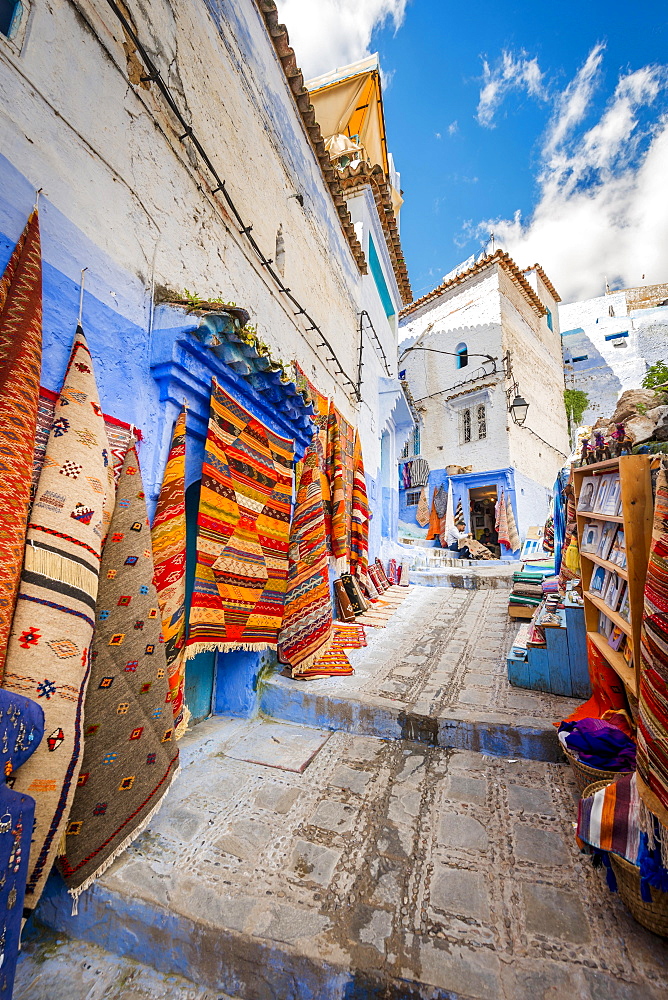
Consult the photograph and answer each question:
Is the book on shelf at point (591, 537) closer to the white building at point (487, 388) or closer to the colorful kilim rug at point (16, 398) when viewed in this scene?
the colorful kilim rug at point (16, 398)

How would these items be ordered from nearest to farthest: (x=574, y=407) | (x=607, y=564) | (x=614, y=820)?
(x=614, y=820), (x=607, y=564), (x=574, y=407)

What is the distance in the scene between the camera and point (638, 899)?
57.3 inches

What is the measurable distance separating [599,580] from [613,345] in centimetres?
2488

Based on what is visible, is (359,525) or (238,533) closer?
(238,533)

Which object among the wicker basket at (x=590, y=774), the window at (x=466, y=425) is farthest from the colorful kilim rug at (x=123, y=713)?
the window at (x=466, y=425)

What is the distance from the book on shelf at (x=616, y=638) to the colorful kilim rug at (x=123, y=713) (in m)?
2.67

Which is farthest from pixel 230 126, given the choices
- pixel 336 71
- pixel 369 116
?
pixel 336 71

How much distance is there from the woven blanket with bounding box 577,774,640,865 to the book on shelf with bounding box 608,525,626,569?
1291 mm

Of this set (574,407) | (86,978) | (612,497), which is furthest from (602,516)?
(574,407)

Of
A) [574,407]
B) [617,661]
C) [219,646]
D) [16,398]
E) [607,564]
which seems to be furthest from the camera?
[574,407]

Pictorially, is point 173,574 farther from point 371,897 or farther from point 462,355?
point 462,355

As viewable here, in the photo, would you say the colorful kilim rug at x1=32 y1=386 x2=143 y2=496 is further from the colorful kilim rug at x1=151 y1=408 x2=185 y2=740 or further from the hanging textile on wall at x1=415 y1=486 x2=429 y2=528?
the hanging textile on wall at x1=415 y1=486 x2=429 y2=528

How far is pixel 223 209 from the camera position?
3209 millimetres

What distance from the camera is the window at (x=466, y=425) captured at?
15086 mm
